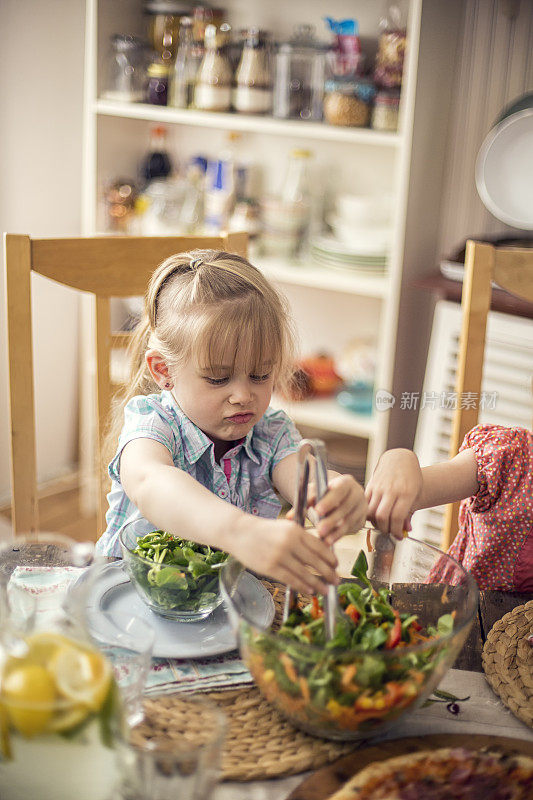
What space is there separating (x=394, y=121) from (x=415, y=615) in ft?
5.45

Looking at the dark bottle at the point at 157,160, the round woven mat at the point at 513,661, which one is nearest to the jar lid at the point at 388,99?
the dark bottle at the point at 157,160

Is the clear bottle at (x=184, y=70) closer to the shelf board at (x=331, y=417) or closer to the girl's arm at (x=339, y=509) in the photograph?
the shelf board at (x=331, y=417)

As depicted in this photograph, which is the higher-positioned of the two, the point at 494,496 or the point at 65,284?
the point at 65,284

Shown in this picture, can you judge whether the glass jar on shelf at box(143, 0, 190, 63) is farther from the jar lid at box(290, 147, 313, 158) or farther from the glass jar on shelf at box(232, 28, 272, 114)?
the jar lid at box(290, 147, 313, 158)

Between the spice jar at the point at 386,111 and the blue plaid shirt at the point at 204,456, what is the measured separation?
125 centimetres

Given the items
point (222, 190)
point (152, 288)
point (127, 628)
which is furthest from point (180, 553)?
point (222, 190)

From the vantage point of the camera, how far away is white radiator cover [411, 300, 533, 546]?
6.62 feet

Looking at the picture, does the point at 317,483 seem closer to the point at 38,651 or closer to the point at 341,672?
the point at 341,672

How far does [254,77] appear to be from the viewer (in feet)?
7.50

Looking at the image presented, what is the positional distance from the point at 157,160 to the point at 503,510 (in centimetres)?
190

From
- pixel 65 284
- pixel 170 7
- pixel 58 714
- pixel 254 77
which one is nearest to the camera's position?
pixel 58 714

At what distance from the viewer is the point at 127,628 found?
2.69ft

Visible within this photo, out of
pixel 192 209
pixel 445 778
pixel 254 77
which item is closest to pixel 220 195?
pixel 192 209

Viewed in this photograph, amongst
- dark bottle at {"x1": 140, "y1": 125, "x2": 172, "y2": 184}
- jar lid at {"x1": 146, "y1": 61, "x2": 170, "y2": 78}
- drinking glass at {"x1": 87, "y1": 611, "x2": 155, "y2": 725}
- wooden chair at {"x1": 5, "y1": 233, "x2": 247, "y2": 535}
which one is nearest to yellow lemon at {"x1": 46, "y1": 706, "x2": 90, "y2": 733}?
drinking glass at {"x1": 87, "y1": 611, "x2": 155, "y2": 725}
